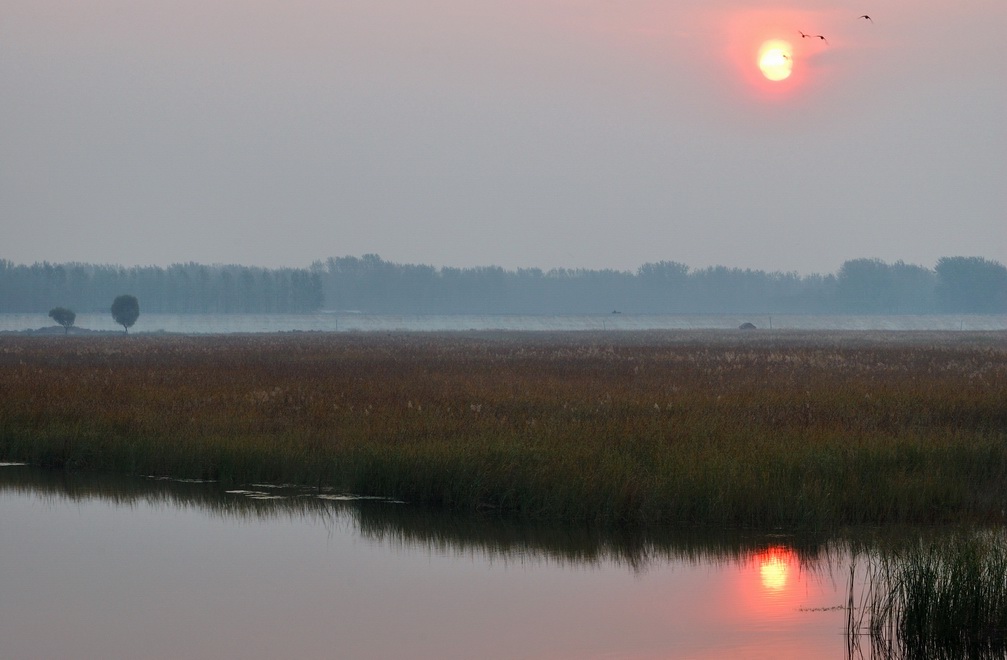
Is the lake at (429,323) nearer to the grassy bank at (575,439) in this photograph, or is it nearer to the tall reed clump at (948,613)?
the grassy bank at (575,439)

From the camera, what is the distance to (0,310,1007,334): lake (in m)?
167

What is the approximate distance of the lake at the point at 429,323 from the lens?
167250mm

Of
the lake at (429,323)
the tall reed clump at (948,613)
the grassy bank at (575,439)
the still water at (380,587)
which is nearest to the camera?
the tall reed clump at (948,613)

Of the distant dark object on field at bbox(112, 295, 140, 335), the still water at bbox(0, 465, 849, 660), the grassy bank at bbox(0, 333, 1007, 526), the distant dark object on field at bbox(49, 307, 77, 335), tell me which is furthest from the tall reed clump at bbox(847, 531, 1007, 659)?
the distant dark object on field at bbox(112, 295, 140, 335)

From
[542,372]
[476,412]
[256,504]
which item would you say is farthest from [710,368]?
[256,504]

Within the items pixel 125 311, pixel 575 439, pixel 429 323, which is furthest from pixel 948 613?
pixel 429 323

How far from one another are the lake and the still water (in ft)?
476

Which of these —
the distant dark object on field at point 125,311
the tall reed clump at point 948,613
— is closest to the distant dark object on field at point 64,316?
the distant dark object on field at point 125,311

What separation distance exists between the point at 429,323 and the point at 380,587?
173 metres

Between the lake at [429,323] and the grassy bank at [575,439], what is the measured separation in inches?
5139

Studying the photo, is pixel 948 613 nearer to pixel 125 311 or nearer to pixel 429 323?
pixel 125 311

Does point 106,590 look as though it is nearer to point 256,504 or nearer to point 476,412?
point 256,504

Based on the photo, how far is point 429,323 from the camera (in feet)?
620

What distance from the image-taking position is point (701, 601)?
1506cm
